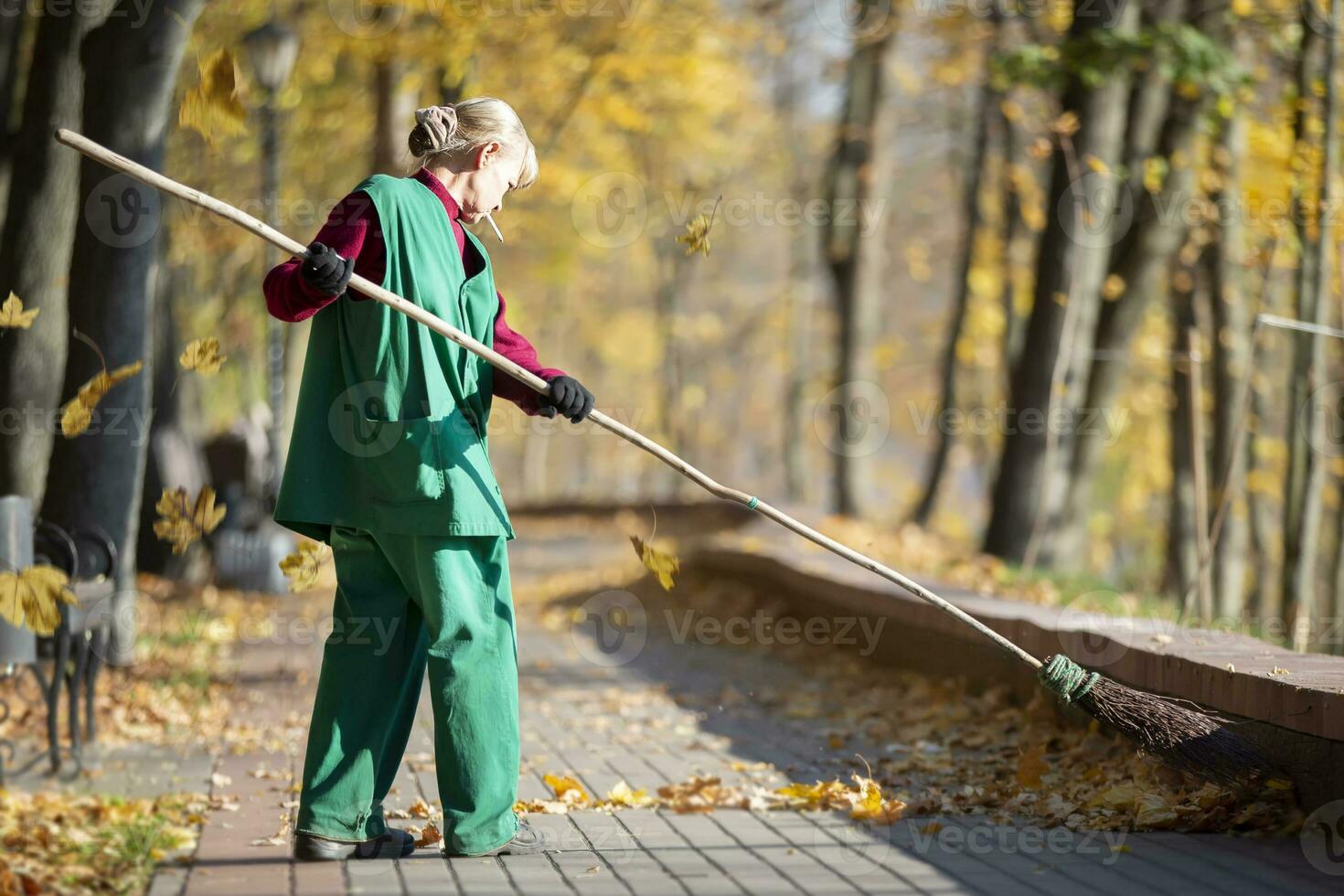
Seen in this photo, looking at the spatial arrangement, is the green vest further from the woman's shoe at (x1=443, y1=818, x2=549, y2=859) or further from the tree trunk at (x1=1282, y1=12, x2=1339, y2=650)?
Result: the tree trunk at (x1=1282, y1=12, x2=1339, y2=650)

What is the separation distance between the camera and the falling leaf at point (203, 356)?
452 cm

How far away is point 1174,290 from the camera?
16.2 meters

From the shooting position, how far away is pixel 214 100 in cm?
412

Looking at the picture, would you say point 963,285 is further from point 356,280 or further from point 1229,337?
point 356,280

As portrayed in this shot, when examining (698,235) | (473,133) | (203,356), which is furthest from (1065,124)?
(203,356)

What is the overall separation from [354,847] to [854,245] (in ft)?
47.6

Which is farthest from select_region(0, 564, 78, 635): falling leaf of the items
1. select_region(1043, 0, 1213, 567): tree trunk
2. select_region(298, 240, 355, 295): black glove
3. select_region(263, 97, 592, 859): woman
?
select_region(1043, 0, 1213, 567): tree trunk

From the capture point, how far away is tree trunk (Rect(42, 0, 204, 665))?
6934 mm

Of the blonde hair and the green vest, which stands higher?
the blonde hair

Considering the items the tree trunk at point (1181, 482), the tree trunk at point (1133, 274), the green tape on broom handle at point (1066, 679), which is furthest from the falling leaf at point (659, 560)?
the tree trunk at point (1181, 482)

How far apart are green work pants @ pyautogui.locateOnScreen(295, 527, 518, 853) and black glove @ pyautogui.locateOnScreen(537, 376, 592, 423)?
408mm

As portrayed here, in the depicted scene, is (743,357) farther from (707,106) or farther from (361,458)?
(361,458)

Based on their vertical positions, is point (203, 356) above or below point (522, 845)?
above

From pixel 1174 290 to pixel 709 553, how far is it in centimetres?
638
